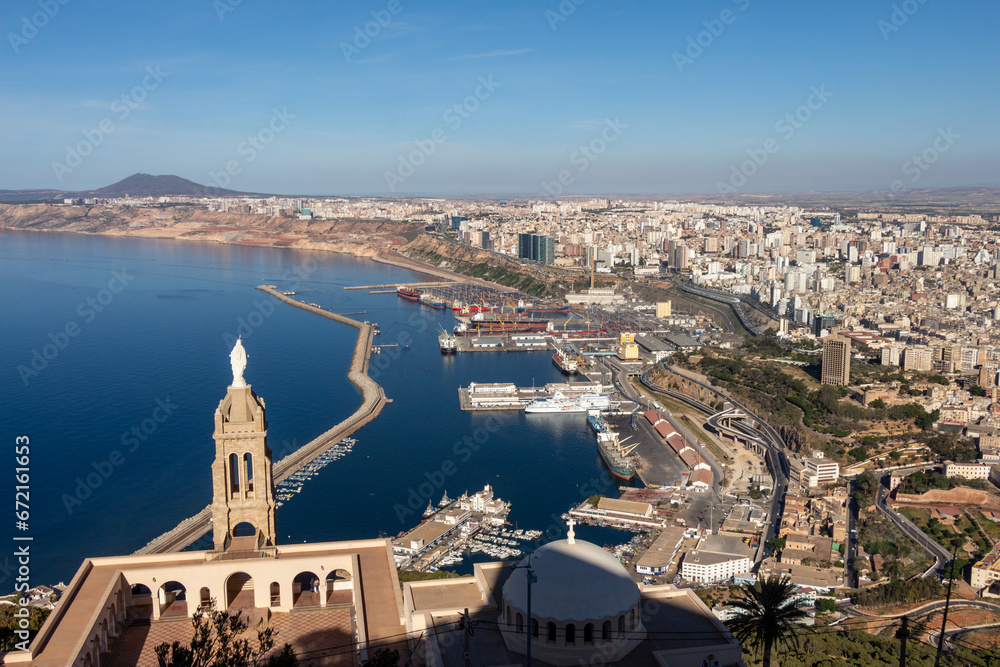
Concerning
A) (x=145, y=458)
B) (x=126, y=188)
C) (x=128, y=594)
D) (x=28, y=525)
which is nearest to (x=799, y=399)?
(x=145, y=458)

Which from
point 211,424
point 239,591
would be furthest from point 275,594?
point 211,424

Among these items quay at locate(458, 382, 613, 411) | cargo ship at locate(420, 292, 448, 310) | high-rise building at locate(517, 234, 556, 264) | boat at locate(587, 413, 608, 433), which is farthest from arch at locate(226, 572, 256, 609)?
high-rise building at locate(517, 234, 556, 264)

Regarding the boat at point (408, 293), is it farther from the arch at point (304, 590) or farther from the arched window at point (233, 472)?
the arch at point (304, 590)

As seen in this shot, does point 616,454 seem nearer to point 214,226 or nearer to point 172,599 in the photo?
point 172,599

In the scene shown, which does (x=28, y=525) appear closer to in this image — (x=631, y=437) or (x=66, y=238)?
(x=631, y=437)

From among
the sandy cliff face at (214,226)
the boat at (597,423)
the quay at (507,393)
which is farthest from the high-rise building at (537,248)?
the boat at (597,423)

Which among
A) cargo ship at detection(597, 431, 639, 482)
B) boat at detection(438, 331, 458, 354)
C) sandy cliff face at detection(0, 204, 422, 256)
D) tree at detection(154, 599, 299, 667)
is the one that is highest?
sandy cliff face at detection(0, 204, 422, 256)

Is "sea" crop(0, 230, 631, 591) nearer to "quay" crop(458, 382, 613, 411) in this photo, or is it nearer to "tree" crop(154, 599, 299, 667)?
"quay" crop(458, 382, 613, 411)
